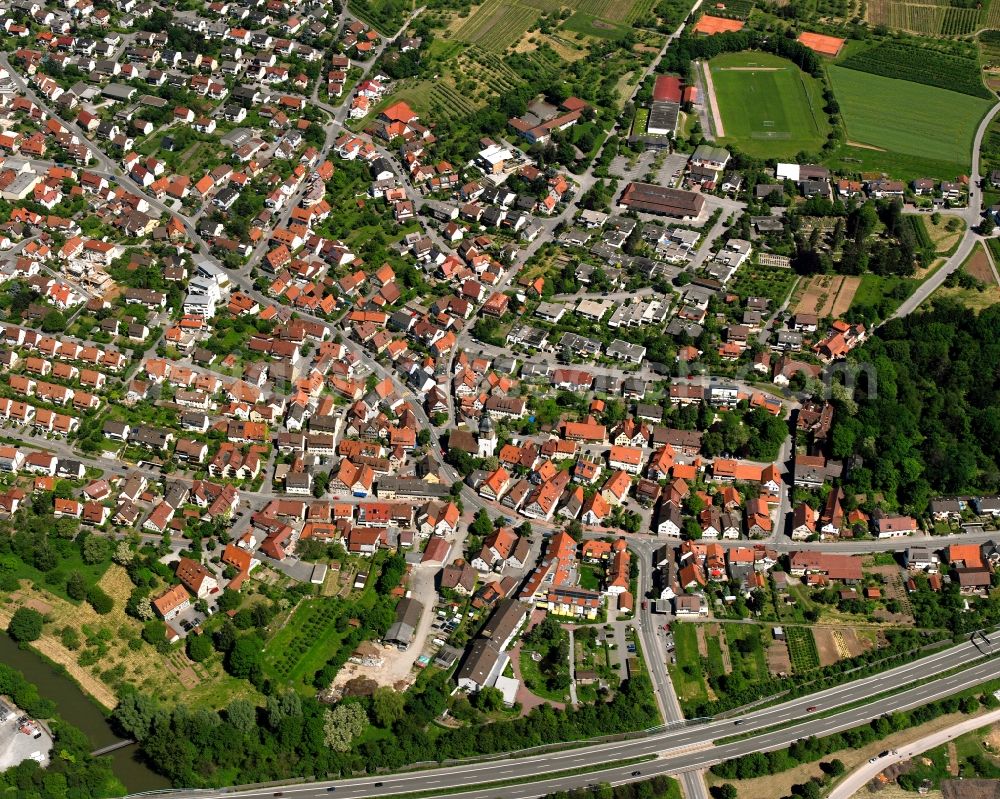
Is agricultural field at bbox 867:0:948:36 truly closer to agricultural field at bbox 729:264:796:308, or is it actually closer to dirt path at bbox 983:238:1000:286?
dirt path at bbox 983:238:1000:286

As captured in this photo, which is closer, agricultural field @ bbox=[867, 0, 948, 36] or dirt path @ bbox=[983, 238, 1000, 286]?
dirt path @ bbox=[983, 238, 1000, 286]

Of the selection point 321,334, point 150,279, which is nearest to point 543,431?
point 321,334

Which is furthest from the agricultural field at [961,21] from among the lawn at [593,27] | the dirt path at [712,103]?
the lawn at [593,27]

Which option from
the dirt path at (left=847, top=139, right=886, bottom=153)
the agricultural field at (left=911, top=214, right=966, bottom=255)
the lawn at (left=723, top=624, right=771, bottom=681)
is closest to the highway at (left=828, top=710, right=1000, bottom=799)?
the lawn at (left=723, top=624, right=771, bottom=681)

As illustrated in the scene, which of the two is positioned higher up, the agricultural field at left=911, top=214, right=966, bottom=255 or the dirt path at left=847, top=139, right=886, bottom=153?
the dirt path at left=847, top=139, right=886, bottom=153

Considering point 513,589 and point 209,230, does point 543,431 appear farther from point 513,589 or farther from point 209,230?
point 209,230

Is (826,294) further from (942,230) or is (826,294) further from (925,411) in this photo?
(942,230)
